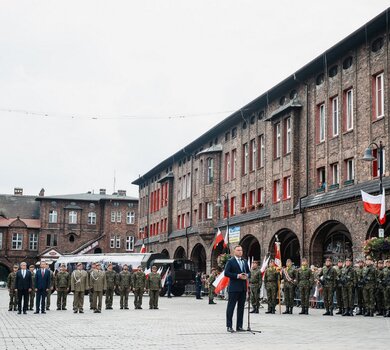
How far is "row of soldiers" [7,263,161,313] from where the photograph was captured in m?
24.2

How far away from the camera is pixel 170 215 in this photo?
2525 inches

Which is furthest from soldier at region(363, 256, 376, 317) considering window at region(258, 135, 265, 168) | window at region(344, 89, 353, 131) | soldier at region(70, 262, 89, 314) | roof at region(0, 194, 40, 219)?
roof at region(0, 194, 40, 219)

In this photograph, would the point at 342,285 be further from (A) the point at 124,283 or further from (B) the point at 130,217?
(B) the point at 130,217

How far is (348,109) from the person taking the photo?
3391 centimetres

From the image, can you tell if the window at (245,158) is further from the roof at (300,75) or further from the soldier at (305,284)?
the soldier at (305,284)

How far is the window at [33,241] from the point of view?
304 ft

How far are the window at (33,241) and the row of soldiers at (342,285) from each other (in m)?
71.7

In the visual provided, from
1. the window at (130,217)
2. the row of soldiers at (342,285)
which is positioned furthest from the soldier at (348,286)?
the window at (130,217)

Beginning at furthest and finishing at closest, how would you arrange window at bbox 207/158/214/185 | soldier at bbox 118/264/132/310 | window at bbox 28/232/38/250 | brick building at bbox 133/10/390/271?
window at bbox 28/232/38/250
window at bbox 207/158/214/185
brick building at bbox 133/10/390/271
soldier at bbox 118/264/132/310

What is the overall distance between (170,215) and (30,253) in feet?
114

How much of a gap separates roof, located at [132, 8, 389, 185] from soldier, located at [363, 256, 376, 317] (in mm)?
12542

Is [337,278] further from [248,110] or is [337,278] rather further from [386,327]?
[248,110]

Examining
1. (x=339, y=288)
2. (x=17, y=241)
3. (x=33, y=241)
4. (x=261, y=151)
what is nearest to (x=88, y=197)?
(x=33, y=241)

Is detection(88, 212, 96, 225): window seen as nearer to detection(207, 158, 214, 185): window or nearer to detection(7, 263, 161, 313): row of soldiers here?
detection(207, 158, 214, 185): window
